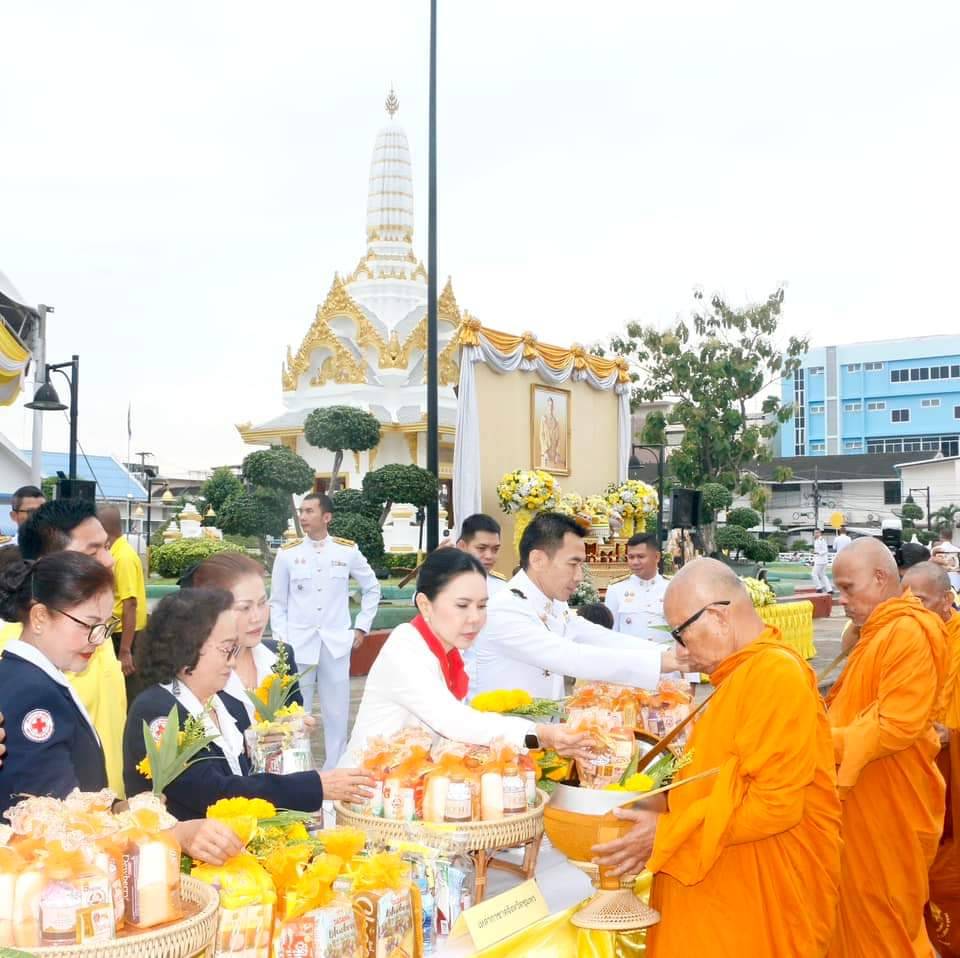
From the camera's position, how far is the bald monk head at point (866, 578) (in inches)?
172

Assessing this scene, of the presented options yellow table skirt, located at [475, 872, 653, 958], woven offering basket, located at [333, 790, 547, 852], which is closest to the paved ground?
yellow table skirt, located at [475, 872, 653, 958]

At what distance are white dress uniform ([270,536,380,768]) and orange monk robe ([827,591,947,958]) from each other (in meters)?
4.30

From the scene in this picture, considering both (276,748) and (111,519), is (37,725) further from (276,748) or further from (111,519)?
(111,519)

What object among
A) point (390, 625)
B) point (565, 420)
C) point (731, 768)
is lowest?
point (390, 625)

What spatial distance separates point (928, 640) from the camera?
3.94 m

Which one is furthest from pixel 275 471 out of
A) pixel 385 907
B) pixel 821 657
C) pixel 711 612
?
pixel 385 907

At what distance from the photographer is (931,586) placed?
18.2ft

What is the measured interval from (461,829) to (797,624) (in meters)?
12.9

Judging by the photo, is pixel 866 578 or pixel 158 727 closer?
pixel 158 727

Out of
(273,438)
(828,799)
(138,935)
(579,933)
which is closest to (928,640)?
(828,799)

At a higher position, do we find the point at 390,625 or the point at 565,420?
the point at 565,420

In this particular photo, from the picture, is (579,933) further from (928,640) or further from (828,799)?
(928,640)

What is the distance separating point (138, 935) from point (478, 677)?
3.02 meters

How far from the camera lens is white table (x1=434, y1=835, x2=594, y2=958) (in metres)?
3.28
